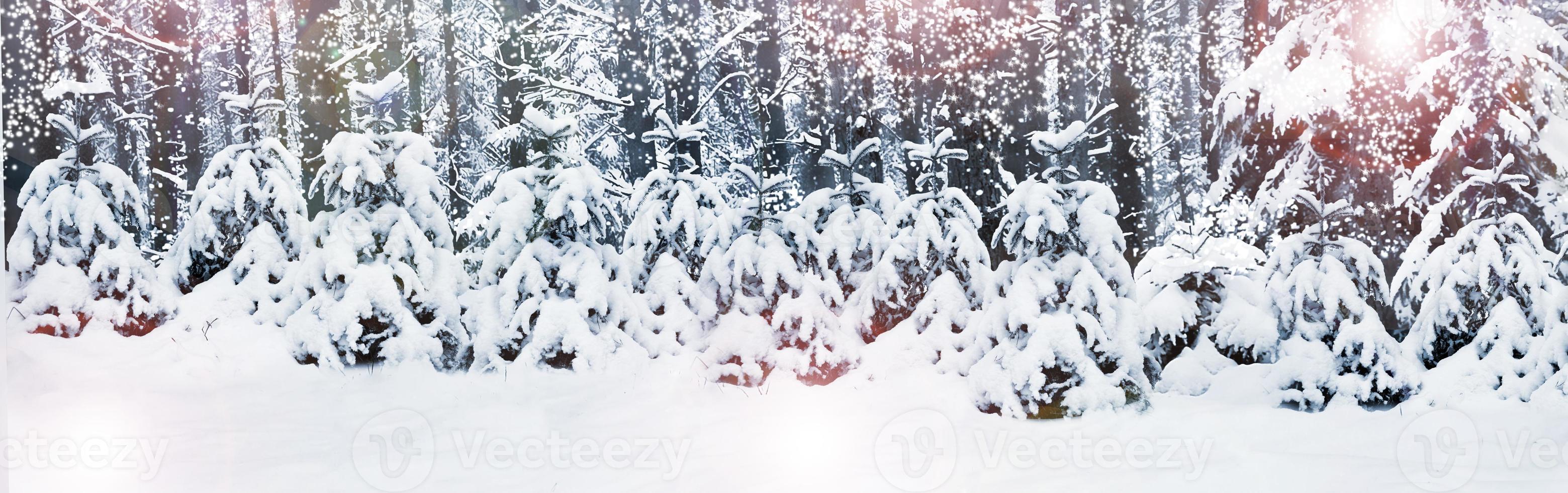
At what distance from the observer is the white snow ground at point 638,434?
529 centimetres

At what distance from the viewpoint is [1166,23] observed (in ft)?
38.9

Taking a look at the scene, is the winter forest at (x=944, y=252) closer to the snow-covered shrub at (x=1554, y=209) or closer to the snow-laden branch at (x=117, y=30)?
the snow-covered shrub at (x=1554, y=209)

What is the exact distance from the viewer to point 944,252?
7293 millimetres

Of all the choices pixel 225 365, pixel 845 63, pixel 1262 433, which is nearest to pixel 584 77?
pixel 845 63

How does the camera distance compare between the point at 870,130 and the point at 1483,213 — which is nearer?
the point at 1483,213

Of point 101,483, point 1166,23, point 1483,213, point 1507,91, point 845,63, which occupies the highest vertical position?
point 1166,23

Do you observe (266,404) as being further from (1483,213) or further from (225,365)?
(1483,213)

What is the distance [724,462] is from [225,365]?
424 cm

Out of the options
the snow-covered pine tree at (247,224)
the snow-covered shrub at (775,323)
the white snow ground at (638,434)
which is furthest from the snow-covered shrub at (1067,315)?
the snow-covered pine tree at (247,224)

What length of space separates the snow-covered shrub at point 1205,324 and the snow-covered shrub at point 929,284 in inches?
51.7

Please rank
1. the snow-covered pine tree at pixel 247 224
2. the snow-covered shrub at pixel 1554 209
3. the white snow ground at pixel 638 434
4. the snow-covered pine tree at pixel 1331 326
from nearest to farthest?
the white snow ground at pixel 638 434, the snow-covered pine tree at pixel 1331 326, the snow-covered shrub at pixel 1554 209, the snow-covered pine tree at pixel 247 224

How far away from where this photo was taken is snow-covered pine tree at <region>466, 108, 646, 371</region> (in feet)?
23.7

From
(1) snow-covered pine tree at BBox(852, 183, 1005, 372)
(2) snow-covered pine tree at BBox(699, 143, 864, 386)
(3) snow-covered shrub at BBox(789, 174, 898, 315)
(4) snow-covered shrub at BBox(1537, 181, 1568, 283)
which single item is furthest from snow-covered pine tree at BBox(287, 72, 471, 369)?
(4) snow-covered shrub at BBox(1537, 181, 1568, 283)

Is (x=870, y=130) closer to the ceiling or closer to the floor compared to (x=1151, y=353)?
closer to the ceiling
